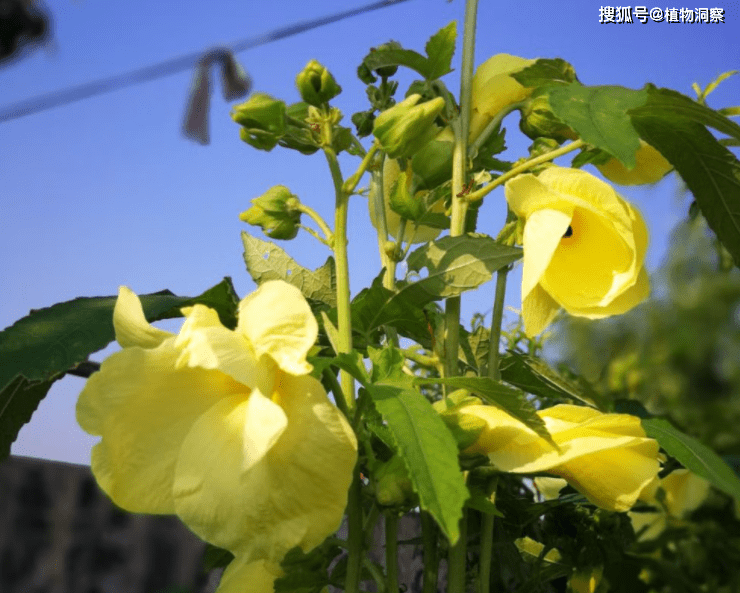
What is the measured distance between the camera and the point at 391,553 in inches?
16.2

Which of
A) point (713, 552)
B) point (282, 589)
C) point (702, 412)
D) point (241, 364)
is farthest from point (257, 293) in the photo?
point (702, 412)

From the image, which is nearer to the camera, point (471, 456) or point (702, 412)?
point (471, 456)

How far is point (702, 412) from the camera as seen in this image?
1135mm

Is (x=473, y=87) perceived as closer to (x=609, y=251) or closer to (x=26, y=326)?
(x=609, y=251)

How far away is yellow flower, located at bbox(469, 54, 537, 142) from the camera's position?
450 millimetres

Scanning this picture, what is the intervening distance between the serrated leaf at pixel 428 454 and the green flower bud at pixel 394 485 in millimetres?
30

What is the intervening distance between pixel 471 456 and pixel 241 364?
0.13 metres

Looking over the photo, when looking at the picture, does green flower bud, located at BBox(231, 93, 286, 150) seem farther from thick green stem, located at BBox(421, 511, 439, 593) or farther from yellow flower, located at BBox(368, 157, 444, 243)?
thick green stem, located at BBox(421, 511, 439, 593)

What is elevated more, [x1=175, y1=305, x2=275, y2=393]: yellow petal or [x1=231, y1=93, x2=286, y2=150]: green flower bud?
[x1=231, y1=93, x2=286, y2=150]: green flower bud

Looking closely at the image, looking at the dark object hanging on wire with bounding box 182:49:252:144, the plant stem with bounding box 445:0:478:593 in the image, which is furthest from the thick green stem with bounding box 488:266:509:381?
the dark object hanging on wire with bounding box 182:49:252:144

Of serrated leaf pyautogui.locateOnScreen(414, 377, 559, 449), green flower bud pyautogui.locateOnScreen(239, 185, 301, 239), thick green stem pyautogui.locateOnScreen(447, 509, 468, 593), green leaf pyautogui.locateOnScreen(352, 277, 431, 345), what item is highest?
green flower bud pyautogui.locateOnScreen(239, 185, 301, 239)

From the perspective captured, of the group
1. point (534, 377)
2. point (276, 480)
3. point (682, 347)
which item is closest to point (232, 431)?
point (276, 480)

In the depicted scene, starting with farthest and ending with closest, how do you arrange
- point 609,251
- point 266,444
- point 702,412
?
point 702,412, point 609,251, point 266,444

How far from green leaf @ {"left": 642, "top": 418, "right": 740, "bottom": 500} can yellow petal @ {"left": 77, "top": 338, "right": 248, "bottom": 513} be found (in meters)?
0.22
